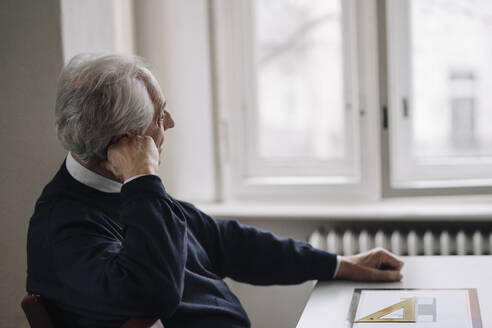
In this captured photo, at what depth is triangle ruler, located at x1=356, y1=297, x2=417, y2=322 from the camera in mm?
1171

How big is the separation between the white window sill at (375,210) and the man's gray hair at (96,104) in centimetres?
108

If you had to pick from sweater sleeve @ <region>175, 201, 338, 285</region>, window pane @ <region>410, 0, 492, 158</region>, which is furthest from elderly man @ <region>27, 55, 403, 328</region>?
window pane @ <region>410, 0, 492, 158</region>

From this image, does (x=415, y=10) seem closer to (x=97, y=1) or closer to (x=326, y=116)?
(x=326, y=116)

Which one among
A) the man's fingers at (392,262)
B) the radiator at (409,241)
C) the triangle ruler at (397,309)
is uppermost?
the man's fingers at (392,262)

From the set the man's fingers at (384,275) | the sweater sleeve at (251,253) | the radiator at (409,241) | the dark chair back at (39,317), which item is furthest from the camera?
the radiator at (409,241)

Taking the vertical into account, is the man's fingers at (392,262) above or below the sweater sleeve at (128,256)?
below

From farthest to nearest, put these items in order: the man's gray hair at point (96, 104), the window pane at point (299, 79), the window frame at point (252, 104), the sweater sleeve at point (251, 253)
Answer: the window pane at point (299, 79) → the window frame at point (252, 104) → the sweater sleeve at point (251, 253) → the man's gray hair at point (96, 104)

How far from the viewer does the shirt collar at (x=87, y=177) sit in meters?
1.24

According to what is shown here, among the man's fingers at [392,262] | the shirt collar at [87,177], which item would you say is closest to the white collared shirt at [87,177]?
the shirt collar at [87,177]

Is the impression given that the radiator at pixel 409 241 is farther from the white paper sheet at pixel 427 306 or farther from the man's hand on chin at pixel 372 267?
the white paper sheet at pixel 427 306

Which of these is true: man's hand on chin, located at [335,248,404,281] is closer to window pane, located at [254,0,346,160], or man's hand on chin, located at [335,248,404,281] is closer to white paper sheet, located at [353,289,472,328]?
white paper sheet, located at [353,289,472,328]

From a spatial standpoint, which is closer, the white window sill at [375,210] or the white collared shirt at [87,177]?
the white collared shirt at [87,177]

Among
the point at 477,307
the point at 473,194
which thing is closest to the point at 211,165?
the point at 473,194

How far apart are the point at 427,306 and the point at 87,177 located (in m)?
0.75
